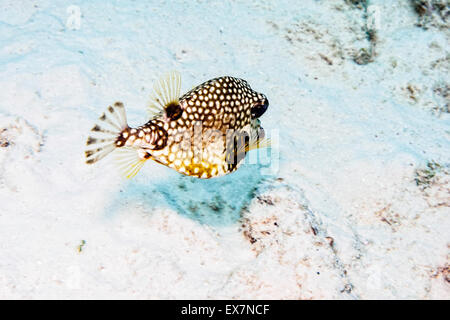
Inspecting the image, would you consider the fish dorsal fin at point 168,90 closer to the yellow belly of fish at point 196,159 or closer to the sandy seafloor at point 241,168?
the yellow belly of fish at point 196,159

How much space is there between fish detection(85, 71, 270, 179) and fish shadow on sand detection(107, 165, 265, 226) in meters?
1.01

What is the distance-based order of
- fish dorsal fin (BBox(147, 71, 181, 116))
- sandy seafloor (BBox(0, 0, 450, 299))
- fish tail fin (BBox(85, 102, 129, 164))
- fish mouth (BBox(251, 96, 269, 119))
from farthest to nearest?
fish mouth (BBox(251, 96, 269, 119)), sandy seafloor (BBox(0, 0, 450, 299)), fish dorsal fin (BBox(147, 71, 181, 116)), fish tail fin (BBox(85, 102, 129, 164))

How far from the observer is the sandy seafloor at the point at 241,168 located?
3.36 m

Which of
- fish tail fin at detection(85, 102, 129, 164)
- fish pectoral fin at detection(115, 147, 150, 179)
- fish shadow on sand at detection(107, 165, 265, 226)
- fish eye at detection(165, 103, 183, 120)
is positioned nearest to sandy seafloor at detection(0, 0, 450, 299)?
fish shadow on sand at detection(107, 165, 265, 226)

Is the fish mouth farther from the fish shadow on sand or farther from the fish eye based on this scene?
the fish shadow on sand

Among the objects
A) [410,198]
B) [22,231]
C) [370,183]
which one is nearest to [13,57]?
[22,231]

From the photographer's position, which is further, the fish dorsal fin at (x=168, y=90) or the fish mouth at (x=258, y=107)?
the fish mouth at (x=258, y=107)

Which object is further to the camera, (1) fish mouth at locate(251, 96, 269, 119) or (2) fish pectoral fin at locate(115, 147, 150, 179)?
(1) fish mouth at locate(251, 96, 269, 119)

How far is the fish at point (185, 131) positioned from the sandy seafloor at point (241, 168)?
3.28 feet

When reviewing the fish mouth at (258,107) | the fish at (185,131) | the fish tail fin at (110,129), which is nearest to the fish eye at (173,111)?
the fish at (185,131)

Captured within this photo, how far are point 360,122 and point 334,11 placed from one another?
120 inches

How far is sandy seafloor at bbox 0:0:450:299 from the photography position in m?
3.36

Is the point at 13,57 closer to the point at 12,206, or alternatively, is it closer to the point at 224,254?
the point at 12,206

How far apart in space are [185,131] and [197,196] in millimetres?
1477
